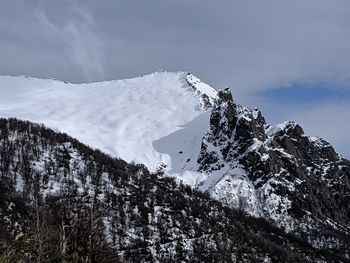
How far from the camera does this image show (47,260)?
110ft

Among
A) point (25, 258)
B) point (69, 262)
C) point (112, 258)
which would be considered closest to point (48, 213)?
point (112, 258)

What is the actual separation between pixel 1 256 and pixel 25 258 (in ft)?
11.9

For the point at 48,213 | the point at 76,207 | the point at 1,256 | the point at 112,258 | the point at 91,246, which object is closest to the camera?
the point at 1,256

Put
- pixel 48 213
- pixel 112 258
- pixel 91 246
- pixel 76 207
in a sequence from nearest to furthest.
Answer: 1. pixel 91 246
2. pixel 76 207
3. pixel 112 258
4. pixel 48 213

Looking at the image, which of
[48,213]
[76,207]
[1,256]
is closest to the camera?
[1,256]

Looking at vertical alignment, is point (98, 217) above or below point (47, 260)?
above

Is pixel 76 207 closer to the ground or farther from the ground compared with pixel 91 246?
farther from the ground

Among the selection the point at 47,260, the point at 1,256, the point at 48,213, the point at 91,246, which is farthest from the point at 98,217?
the point at 48,213

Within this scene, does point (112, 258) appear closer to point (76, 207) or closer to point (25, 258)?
point (76, 207)

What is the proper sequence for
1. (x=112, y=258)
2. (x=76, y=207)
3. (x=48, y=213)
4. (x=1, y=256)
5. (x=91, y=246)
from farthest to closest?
1. (x=48, y=213)
2. (x=112, y=258)
3. (x=76, y=207)
4. (x=91, y=246)
5. (x=1, y=256)

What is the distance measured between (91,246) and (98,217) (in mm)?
2130

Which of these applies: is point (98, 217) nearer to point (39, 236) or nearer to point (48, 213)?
point (39, 236)

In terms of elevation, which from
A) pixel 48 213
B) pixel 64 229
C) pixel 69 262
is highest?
pixel 48 213

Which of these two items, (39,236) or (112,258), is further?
(112,258)
